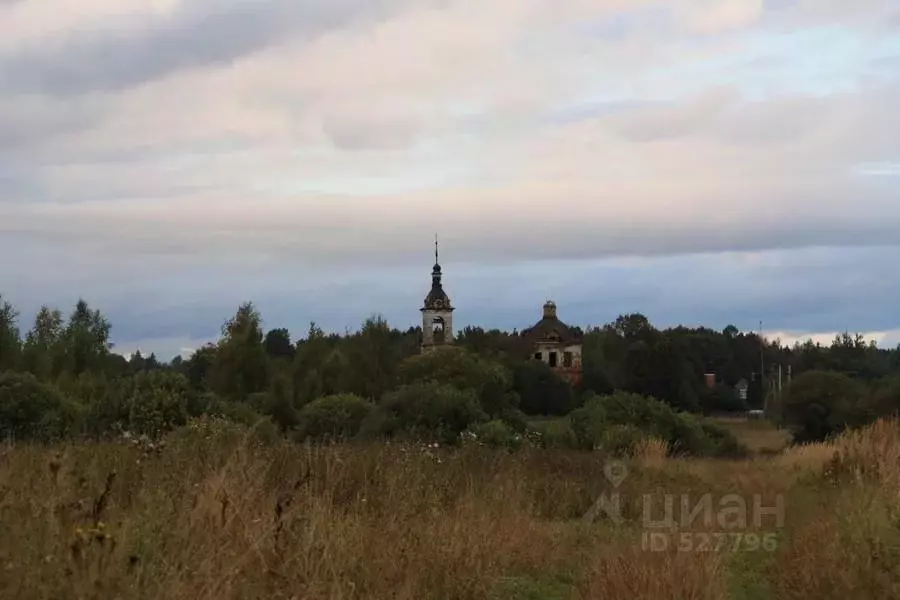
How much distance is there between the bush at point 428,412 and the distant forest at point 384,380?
5 centimetres

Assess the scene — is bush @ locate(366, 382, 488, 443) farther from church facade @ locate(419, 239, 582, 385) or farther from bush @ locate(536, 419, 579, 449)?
church facade @ locate(419, 239, 582, 385)

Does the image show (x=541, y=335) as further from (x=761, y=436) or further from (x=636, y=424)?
(x=636, y=424)

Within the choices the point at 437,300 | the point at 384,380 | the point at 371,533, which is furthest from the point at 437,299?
the point at 371,533

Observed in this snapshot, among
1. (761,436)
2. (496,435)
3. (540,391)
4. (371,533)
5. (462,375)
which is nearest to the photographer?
(371,533)

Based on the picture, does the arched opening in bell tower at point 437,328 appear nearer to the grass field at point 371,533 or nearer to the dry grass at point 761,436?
the dry grass at point 761,436

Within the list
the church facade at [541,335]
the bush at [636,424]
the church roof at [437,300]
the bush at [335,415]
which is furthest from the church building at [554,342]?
the bush at [335,415]

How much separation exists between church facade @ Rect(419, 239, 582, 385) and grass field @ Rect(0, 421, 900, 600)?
215ft

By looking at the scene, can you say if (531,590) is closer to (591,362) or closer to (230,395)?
(230,395)

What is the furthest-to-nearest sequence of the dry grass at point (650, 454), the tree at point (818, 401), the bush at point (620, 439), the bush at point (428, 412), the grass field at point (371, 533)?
1. the tree at point (818, 401)
2. the bush at point (428, 412)
3. the bush at point (620, 439)
4. the dry grass at point (650, 454)
5. the grass field at point (371, 533)

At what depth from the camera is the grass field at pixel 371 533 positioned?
538 cm

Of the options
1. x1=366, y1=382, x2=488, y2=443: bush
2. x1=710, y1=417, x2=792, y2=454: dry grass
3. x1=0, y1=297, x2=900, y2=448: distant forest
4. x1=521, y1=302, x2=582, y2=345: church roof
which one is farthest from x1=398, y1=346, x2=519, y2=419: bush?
x1=521, y1=302, x2=582, y2=345: church roof

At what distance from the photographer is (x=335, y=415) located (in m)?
26.4

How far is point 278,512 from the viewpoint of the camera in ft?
21.7

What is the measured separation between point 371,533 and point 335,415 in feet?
62.9
